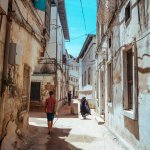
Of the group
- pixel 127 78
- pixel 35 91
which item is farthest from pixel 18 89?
pixel 35 91

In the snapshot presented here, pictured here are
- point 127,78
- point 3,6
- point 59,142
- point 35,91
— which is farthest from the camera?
point 35,91

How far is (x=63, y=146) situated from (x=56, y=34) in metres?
13.8

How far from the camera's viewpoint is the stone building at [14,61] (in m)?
5.46

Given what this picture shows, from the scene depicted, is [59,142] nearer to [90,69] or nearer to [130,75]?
[130,75]

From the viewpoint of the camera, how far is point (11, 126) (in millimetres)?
6293

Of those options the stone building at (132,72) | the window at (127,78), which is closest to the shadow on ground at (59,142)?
the stone building at (132,72)

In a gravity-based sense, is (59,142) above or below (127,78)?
below

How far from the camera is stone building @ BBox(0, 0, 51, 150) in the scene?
5465mm

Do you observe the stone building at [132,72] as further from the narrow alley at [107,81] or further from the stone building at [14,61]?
the stone building at [14,61]

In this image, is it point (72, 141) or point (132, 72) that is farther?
point (72, 141)

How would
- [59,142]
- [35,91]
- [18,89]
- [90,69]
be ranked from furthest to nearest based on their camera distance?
[90,69] → [35,91] → [59,142] → [18,89]

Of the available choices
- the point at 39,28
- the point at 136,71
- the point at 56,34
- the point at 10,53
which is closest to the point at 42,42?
the point at 39,28

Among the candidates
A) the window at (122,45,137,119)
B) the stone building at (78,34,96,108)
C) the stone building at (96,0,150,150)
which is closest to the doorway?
the stone building at (78,34,96,108)

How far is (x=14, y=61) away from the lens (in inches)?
225
